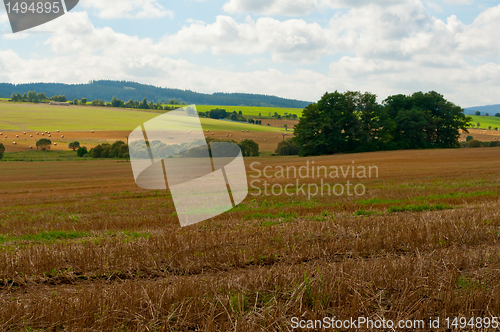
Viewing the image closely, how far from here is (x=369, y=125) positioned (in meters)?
82.1

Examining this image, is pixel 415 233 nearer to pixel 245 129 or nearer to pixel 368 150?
pixel 368 150

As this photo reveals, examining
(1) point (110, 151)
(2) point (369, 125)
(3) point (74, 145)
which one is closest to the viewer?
(2) point (369, 125)

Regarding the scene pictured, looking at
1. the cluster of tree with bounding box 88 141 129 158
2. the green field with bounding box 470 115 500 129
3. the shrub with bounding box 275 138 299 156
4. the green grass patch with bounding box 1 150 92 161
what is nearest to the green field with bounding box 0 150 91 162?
the green grass patch with bounding box 1 150 92 161

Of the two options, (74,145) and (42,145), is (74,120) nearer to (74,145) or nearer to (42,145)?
(74,145)

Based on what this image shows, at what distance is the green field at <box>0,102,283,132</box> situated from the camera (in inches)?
4941

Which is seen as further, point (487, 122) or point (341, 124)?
point (487, 122)

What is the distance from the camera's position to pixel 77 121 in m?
139

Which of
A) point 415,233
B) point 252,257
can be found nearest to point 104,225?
point 252,257

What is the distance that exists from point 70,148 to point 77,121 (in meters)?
45.0

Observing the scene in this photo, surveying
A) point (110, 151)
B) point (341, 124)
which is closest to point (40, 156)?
point (110, 151)

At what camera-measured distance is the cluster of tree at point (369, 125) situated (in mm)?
81375

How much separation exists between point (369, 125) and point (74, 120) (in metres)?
114

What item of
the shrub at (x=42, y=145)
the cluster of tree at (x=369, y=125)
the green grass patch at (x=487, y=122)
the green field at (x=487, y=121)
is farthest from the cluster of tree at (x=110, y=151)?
the green field at (x=487, y=121)

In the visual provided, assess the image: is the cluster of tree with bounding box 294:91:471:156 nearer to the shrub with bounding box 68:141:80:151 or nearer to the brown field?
the shrub with bounding box 68:141:80:151
